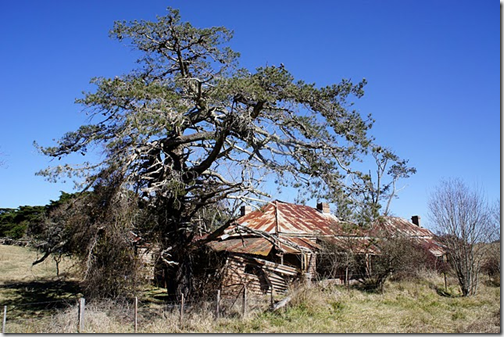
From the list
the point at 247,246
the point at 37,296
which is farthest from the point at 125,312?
the point at 247,246

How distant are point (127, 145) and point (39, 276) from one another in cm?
1424

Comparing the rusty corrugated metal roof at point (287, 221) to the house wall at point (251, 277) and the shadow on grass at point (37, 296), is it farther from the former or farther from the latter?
the shadow on grass at point (37, 296)

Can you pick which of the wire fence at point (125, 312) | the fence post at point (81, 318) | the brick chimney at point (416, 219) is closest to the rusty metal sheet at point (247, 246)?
the wire fence at point (125, 312)

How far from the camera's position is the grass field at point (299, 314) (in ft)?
39.0

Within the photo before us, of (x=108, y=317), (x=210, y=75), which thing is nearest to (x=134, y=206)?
(x=108, y=317)

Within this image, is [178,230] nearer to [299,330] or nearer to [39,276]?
[299,330]

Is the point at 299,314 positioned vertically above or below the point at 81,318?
below

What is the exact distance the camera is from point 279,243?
18.4m

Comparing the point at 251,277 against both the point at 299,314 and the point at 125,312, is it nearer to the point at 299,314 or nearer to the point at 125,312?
the point at 299,314

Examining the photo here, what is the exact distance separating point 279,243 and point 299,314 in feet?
15.8

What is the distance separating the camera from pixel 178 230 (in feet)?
54.0

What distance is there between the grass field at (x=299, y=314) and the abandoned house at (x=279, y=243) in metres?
2.18

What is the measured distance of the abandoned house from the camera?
17984 millimetres

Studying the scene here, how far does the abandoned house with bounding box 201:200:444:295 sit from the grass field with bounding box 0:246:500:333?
218 centimetres
